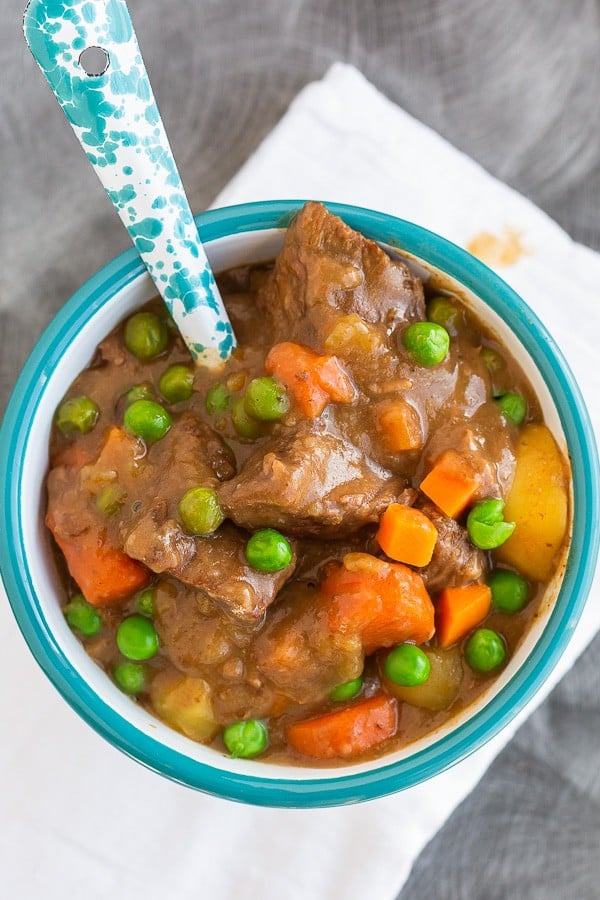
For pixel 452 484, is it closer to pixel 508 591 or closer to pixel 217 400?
pixel 508 591

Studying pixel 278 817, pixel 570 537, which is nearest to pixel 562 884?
pixel 278 817

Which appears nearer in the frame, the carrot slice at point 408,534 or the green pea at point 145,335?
the carrot slice at point 408,534

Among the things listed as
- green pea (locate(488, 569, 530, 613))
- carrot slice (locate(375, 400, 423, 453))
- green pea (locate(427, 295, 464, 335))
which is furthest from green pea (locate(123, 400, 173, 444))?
green pea (locate(488, 569, 530, 613))

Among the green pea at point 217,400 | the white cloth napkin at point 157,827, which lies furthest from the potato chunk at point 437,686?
the green pea at point 217,400

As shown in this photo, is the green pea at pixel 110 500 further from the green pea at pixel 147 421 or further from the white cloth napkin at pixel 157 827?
the white cloth napkin at pixel 157 827

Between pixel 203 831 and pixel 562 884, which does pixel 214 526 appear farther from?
pixel 562 884

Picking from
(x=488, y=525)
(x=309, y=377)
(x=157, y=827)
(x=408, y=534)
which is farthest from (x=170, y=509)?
(x=157, y=827)

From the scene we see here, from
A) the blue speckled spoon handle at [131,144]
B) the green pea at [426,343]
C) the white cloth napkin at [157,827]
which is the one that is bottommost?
the white cloth napkin at [157,827]
